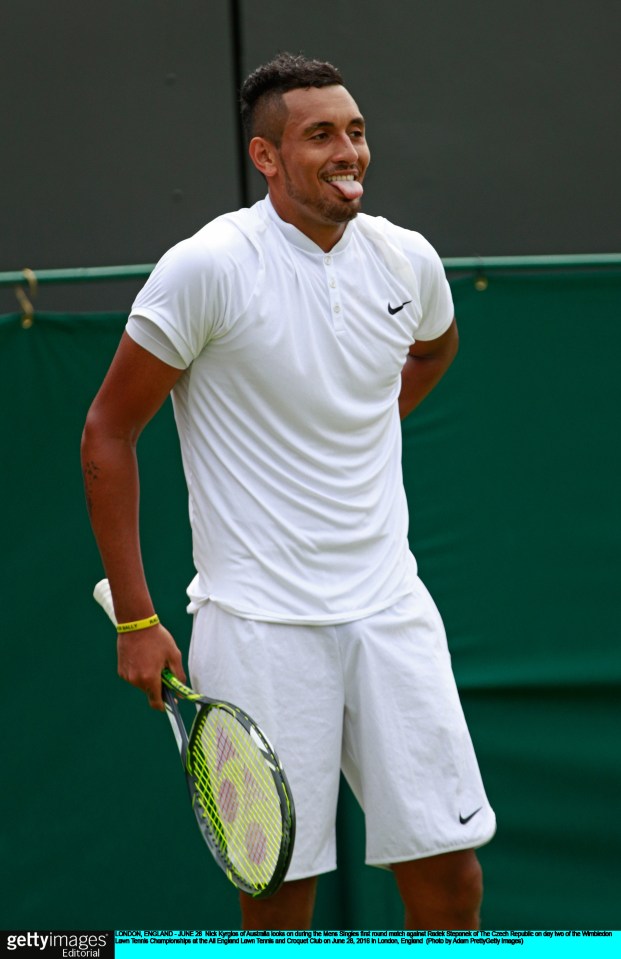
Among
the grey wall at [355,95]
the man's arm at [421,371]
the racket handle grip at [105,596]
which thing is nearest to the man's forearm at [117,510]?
the racket handle grip at [105,596]

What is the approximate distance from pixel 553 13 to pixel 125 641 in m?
2.35

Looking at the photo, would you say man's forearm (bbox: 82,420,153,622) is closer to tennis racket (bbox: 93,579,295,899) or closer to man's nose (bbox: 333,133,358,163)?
tennis racket (bbox: 93,579,295,899)

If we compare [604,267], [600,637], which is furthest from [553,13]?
[600,637]

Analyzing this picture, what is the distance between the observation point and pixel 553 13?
4168mm

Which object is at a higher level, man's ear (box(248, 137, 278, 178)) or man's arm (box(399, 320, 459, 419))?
man's ear (box(248, 137, 278, 178))

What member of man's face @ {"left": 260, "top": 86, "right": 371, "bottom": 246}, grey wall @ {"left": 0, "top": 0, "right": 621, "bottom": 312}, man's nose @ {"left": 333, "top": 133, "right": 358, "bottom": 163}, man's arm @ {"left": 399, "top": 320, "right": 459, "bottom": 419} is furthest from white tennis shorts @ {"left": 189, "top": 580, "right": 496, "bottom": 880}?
grey wall @ {"left": 0, "top": 0, "right": 621, "bottom": 312}

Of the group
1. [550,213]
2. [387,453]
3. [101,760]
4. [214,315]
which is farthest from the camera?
[550,213]

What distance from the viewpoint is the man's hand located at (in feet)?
9.36

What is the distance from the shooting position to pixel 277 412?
2.91 m

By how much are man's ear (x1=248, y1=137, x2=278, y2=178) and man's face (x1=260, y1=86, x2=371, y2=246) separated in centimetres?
2

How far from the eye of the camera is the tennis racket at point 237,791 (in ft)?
8.30

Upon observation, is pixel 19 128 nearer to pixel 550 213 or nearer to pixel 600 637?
pixel 550 213

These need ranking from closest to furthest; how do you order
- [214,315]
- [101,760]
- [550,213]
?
[214,315] < [101,760] < [550,213]

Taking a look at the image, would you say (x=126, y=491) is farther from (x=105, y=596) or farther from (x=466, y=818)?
(x=466, y=818)
